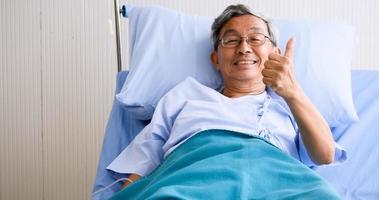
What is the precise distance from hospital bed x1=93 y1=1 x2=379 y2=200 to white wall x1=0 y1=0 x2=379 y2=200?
409 mm

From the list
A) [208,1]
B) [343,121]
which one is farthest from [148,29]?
[343,121]

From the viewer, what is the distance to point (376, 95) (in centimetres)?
147

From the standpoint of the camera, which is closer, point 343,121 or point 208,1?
point 343,121

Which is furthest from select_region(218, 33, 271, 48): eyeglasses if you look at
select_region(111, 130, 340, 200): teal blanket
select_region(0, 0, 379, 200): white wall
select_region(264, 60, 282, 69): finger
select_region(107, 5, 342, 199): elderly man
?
select_region(0, 0, 379, 200): white wall

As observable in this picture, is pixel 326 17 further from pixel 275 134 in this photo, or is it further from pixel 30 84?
pixel 30 84

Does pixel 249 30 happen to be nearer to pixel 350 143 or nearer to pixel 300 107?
pixel 300 107

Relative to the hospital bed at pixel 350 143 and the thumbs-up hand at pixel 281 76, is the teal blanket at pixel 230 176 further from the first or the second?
the hospital bed at pixel 350 143

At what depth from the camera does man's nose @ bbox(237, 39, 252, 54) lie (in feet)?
4.21

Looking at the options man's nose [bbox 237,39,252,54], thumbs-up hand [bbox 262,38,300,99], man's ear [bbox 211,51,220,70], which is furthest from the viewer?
man's ear [bbox 211,51,220,70]

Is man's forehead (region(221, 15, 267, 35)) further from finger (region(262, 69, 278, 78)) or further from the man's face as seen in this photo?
finger (region(262, 69, 278, 78))

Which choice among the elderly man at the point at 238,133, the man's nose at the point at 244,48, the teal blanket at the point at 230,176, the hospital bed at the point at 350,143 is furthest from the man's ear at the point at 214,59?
the teal blanket at the point at 230,176

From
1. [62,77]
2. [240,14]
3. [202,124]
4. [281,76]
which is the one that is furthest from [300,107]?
[62,77]

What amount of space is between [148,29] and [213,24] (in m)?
0.23

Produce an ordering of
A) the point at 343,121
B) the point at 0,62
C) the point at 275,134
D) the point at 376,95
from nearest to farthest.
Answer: the point at 275,134
the point at 343,121
the point at 376,95
the point at 0,62
